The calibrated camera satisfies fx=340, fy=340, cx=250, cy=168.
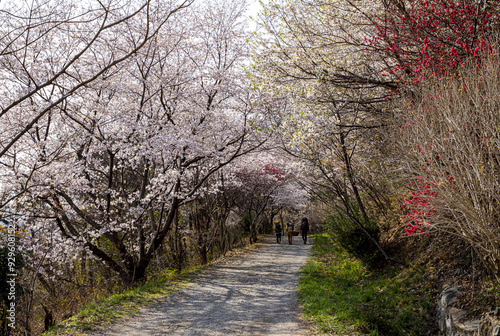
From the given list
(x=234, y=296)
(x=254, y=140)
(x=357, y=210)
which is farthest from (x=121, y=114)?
(x=357, y=210)

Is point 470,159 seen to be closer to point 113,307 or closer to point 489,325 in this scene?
point 489,325

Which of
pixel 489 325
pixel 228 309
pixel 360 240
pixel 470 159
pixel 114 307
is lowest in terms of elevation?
pixel 228 309

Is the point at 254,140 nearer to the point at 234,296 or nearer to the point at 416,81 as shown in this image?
the point at 234,296

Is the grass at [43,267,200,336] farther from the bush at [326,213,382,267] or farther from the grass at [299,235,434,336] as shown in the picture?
the bush at [326,213,382,267]

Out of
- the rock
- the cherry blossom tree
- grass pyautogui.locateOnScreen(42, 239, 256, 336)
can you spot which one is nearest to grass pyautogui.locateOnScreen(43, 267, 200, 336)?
grass pyautogui.locateOnScreen(42, 239, 256, 336)

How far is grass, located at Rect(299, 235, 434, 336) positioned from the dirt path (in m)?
0.41

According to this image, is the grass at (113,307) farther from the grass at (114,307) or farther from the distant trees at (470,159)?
the distant trees at (470,159)

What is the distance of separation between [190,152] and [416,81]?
21.9ft

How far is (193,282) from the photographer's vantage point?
958cm

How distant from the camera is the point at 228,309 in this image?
6.98 m

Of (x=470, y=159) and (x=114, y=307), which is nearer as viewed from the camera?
(x=470, y=159)

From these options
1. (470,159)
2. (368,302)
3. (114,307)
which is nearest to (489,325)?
(470,159)

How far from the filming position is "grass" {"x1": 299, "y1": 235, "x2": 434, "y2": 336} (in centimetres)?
554

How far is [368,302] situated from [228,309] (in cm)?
287
